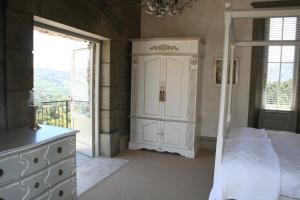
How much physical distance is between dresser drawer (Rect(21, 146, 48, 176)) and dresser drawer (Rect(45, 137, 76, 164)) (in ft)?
0.17

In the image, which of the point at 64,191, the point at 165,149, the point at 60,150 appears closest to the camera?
the point at 60,150

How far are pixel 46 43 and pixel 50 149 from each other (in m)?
2.63

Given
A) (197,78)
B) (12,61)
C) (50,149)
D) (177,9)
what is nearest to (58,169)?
(50,149)

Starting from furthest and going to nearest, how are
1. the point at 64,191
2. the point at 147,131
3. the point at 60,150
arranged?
the point at 147,131
the point at 64,191
the point at 60,150

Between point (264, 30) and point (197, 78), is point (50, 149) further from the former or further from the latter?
point (264, 30)

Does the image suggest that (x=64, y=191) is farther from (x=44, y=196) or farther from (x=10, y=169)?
(x=10, y=169)

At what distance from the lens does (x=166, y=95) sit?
479cm

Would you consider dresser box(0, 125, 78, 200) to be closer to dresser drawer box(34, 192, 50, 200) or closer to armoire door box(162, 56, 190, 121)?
dresser drawer box(34, 192, 50, 200)

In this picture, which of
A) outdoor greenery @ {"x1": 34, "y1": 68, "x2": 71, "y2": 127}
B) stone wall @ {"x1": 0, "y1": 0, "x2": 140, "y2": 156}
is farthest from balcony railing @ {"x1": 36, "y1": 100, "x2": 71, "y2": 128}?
stone wall @ {"x1": 0, "y1": 0, "x2": 140, "y2": 156}

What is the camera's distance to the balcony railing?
17.1 ft

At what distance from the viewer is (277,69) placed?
498cm

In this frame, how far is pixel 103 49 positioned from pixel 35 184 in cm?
283

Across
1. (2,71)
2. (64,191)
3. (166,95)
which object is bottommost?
(64,191)

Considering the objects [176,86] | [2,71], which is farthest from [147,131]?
[2,71]
